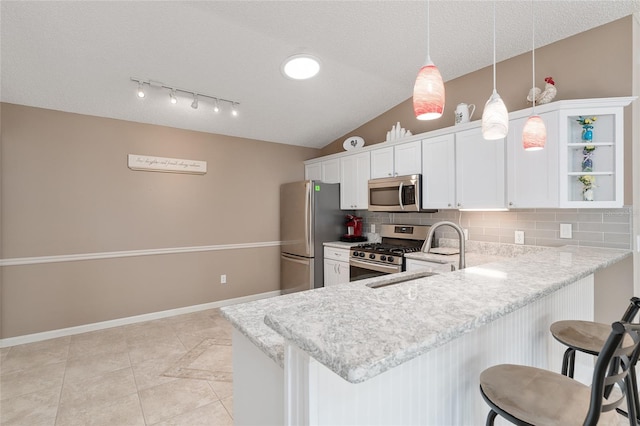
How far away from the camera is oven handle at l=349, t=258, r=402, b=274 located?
3.27 meters

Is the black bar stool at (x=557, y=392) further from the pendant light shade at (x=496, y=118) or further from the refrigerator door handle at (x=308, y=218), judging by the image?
the refrigerator door handle at (x=308, y=218)

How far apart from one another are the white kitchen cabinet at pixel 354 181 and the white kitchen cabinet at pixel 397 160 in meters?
0.15

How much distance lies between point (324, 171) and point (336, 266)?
1.53m

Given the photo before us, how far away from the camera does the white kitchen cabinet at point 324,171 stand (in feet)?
14.7

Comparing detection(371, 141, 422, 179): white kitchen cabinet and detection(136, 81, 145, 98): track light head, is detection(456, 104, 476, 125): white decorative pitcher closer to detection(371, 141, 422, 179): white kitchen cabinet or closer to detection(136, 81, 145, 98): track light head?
detection(371, 141, 422, 179): white kitchen cabinet

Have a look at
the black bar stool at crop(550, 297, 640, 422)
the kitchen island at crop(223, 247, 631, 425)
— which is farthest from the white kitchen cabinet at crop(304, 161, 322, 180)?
the black bar stool at crop(550, 297, 640, 422)

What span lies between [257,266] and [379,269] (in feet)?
6.46

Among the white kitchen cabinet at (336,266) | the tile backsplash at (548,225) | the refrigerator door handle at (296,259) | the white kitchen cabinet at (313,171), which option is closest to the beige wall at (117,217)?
the refrigerator door handle at (296,259)

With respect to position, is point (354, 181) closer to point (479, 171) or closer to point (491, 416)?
point (479, 171)

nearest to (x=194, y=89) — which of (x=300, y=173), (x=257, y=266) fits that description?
(x=300, y=173)

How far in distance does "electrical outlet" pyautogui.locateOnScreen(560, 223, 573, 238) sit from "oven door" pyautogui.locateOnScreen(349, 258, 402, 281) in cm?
144

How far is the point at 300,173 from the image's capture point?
16.4ft

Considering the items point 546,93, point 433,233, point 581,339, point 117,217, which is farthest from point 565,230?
point 117,217

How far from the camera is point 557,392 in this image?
1022 millimetres
